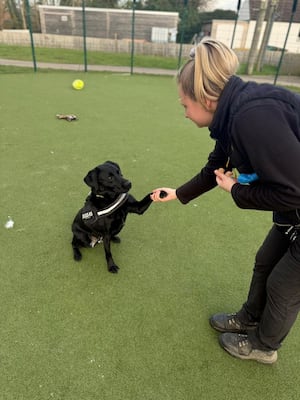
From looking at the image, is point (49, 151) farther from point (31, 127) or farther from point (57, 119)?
point (57, 119)

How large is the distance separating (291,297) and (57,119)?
6.28 meters

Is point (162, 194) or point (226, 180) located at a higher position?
point (226, 180)

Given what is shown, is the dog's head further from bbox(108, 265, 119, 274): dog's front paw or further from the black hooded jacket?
the black hooded jacket

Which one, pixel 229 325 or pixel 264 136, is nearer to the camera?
pixel 264 136

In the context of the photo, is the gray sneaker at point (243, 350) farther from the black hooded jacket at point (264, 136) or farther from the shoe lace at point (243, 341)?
the black hooded jacket at point (264, 136)

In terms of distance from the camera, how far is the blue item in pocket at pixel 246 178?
154 cm

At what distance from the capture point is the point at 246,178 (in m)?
1.57

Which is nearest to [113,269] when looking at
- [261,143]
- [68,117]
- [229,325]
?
[229,325]

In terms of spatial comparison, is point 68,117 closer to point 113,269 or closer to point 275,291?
point 113,269

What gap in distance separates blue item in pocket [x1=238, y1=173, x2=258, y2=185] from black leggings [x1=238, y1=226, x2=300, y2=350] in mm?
427

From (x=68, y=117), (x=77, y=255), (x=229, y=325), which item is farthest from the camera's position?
(x=68, y=117)

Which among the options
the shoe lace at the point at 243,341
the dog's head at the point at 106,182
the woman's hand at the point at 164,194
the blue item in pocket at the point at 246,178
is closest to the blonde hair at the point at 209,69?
the blue item in pocket at the point at 246,178

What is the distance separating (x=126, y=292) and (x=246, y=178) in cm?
154

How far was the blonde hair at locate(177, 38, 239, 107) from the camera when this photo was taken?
1.38m
